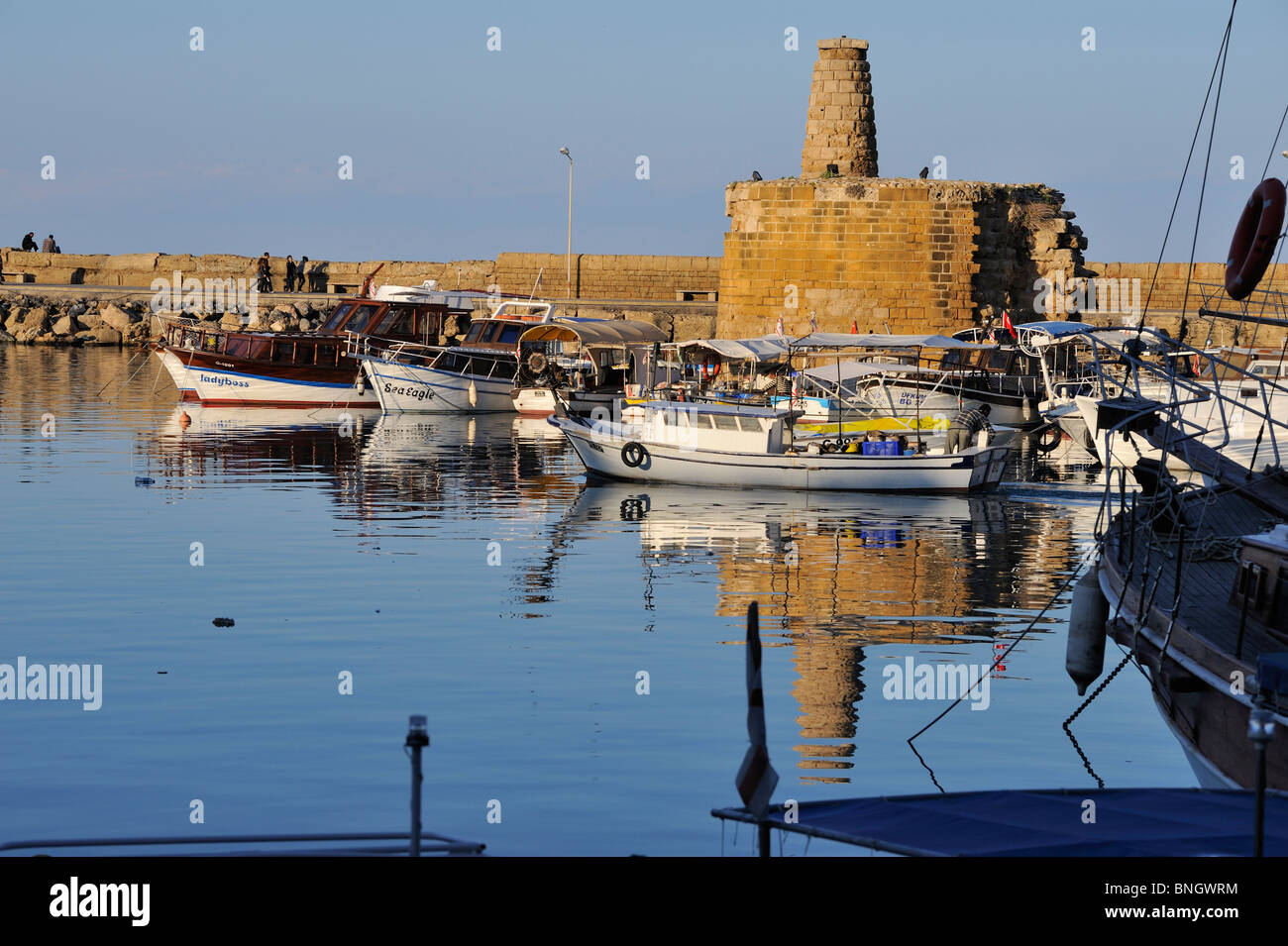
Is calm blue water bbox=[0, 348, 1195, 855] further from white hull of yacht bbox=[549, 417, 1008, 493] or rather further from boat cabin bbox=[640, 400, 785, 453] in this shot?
boat cabin bbox=[640, 400, 785, 453]

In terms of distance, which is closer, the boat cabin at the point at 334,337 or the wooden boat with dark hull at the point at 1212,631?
the wooden boat with dark hull at the point at 1212,631

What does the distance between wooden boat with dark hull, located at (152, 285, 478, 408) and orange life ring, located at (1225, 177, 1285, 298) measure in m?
29.7

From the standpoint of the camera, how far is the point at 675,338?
51656mm

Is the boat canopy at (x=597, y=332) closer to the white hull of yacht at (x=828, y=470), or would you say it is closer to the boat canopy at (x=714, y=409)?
the boat canopy at (x=714, y=409)

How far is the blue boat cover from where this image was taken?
6.60 m

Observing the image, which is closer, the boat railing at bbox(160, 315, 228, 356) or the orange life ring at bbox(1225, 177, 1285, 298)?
the orange life ring at bbox(1225, 177, 1285, 298)

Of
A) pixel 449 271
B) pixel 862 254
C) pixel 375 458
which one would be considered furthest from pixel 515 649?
pixel 449 271

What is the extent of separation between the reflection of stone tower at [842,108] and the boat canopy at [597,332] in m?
5.72

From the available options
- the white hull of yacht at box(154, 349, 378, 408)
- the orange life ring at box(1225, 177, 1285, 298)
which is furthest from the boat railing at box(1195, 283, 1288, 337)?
the white hull of yacht at box(154, 349, 378, 408)

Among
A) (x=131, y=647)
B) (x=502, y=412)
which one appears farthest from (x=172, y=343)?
(x=131, y=647)

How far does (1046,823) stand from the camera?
703 cm

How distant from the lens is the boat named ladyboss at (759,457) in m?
25.9

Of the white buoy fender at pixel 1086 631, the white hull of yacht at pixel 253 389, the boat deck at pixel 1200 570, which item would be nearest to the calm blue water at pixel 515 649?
the white buoy fender at pixel 1086 631

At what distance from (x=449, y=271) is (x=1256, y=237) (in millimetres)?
51692
